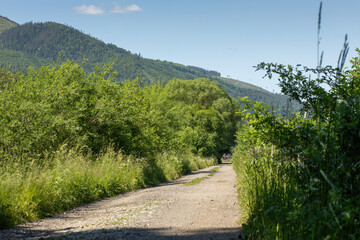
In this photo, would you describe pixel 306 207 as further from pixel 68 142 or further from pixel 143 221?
pixel 68 142

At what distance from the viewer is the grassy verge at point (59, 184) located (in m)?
7.60

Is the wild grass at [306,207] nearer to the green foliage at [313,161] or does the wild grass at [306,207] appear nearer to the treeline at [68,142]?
the green foliage at [313,161]

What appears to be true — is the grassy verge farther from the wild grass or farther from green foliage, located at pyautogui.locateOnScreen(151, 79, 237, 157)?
green foliage, located at pyautogui.locateOnScreen(151, 79, 237, 157)

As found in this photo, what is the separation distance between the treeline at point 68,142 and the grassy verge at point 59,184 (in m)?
0.02

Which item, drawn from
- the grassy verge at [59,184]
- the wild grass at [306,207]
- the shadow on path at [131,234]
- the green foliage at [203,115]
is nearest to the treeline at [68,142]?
the grassy verge at [59,184]

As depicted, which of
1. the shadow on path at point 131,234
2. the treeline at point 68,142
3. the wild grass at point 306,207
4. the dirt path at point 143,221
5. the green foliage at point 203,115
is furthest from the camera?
the green foliage at point 203,115

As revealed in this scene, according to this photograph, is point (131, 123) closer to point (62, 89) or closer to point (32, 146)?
point (62, 89)

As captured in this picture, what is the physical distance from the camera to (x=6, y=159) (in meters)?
10.6

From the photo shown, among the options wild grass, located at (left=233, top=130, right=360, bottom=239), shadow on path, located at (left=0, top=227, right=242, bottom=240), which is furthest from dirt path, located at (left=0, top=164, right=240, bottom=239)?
wild grass, located at (left=233, top=130, right=360, bottom=239)

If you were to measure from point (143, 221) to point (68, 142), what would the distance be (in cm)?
706

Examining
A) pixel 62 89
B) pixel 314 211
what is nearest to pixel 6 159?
pixel 62 89

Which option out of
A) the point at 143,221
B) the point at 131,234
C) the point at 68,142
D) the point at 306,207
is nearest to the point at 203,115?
the point at 68,142

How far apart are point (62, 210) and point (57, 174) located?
1.47 metres

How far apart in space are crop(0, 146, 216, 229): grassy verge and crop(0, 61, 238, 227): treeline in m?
0.02
